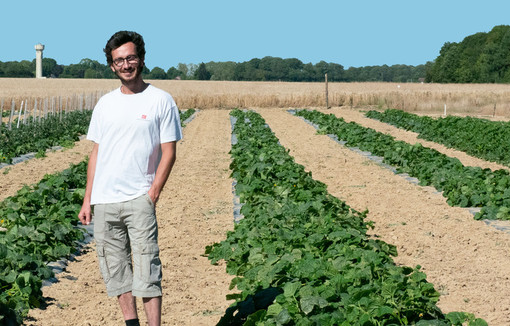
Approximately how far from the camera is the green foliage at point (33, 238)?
18.3 feet

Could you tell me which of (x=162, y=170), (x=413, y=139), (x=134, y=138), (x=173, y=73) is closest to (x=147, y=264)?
(x=162, y=170)

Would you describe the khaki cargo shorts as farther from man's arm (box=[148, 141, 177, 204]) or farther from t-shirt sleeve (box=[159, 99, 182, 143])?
t-shirt sleeve (box=[159, 99, 182, 143])

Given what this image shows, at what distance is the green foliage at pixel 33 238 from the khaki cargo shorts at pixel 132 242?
4.11ft

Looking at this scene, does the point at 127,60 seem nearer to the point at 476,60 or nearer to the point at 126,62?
the point at 126,62

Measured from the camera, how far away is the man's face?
4.10 metres

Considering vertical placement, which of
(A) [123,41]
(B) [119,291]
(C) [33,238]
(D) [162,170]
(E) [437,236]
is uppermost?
(A) [123,41]

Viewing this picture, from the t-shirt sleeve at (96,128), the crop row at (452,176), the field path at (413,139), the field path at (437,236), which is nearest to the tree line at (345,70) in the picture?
the field path at (413,139)

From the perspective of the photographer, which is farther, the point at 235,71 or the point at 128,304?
the point at 235,71

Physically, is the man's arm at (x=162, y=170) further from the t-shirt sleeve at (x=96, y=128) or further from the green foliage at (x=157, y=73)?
the green foliage at (x=157, y=73)

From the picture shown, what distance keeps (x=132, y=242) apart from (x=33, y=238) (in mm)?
3471

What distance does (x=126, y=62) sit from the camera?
4.12 meters

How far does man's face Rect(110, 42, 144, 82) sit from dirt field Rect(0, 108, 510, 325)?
2.28m

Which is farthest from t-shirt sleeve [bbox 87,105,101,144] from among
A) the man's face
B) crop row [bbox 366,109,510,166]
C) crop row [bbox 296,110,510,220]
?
crop row [bbox 366,109,510,166]

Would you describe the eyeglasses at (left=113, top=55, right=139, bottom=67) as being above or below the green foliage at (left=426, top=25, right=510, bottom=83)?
below
